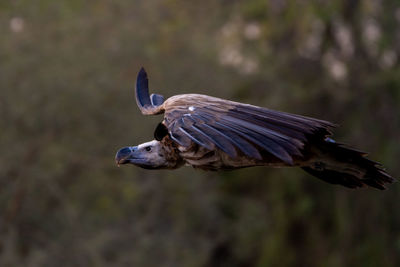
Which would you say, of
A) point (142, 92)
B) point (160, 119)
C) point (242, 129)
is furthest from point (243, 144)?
point (160, 119)

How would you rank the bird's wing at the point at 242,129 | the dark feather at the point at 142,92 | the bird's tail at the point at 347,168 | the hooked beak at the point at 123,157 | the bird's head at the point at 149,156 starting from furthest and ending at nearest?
the dark feather at the point at 142,92
the hooked beak at the point at 123,157
the bird's head at the point at 149,156
the bird's tail at the point at 347,168
the bird's wing at the point at 242,129

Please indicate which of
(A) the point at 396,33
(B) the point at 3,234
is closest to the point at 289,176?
(A) the point at 396,33

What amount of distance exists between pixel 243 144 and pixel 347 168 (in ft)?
3.41

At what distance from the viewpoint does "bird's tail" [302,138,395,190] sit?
470cm

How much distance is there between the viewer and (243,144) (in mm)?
4133

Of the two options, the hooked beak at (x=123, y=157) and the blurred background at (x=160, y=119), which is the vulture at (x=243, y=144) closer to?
the hooked beak at (x=123, y=157)

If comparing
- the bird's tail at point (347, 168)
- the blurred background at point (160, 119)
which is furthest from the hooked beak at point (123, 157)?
the blurred background at point (160, 119)

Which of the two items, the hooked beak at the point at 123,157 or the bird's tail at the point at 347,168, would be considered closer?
the bird's tail at the point at 347,168

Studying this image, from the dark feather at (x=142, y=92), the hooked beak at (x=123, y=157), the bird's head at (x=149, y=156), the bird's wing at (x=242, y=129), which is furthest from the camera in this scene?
the dark feather at (x=142, y=92)

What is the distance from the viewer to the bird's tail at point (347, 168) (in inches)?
185

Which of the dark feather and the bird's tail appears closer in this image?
the bird's tail

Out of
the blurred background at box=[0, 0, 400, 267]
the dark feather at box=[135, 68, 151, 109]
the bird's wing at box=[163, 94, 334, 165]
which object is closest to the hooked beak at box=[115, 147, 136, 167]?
the dark feather at box=[135, 68, 151, 109]

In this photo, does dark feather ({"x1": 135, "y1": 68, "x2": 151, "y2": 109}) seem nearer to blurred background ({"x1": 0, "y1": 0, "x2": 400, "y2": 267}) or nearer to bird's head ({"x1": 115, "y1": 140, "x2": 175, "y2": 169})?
bird's head ({"x1": 115, "y1": 140, "x2": 175, "y2": 169})

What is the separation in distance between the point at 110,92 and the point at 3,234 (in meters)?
2.88
